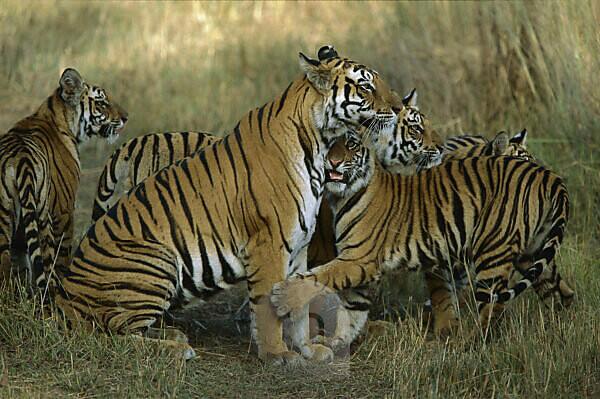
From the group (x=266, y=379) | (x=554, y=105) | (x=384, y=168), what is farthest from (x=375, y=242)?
(x=554, y=105)

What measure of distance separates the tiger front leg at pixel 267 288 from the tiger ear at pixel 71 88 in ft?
6.28

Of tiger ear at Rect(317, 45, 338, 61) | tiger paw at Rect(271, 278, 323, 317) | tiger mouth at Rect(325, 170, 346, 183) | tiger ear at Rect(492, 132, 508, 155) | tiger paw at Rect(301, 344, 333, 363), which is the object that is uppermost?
tiger ear at Rect(317, 45, 338, 61)

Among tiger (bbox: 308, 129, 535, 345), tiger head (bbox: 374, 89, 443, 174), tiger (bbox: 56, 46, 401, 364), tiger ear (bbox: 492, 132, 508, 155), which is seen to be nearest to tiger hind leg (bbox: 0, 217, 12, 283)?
tiger (bbox: 56, 46, 401, 364)

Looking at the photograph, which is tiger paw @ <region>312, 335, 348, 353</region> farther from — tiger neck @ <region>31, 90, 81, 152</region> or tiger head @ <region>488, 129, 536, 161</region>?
tiger neck @ <region>31, 90, 81, 152</region>

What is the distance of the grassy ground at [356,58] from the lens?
188 inches

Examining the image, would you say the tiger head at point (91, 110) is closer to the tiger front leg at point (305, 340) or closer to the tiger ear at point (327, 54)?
the tiger ear at point (327, 54)

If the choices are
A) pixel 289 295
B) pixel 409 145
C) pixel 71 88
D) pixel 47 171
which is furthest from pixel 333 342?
pixel 71 88

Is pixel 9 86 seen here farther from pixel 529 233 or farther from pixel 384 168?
pixel 529 233

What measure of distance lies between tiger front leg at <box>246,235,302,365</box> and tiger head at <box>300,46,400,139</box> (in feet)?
2.09

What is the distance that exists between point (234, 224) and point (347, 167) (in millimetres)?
696

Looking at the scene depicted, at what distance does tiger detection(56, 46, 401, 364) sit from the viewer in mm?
5145

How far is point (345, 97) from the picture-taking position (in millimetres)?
5227

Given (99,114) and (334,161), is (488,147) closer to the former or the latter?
(334,161)

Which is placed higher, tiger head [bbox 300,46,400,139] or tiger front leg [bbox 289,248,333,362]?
tiger head [bbox 300,46,400,139]
